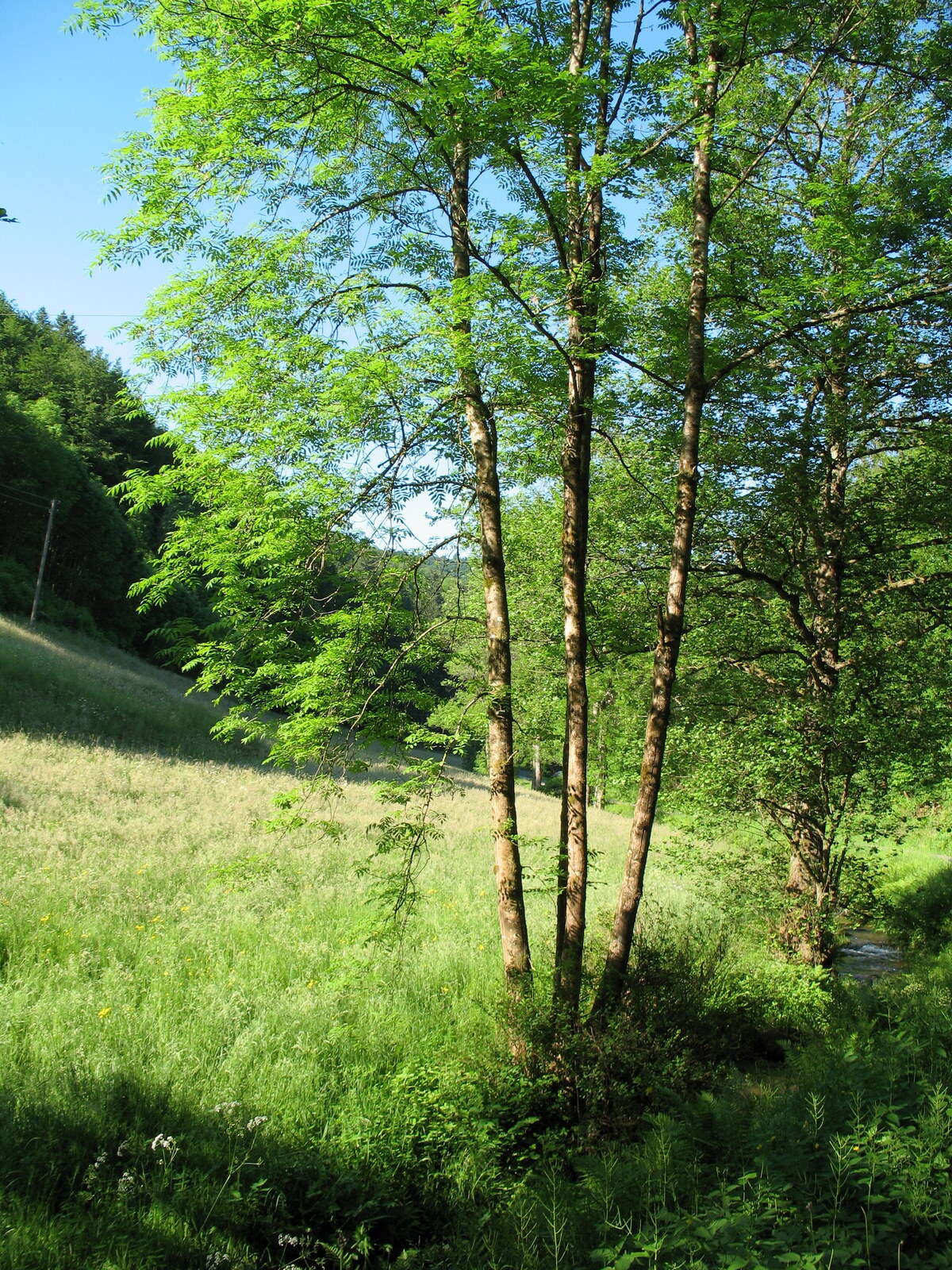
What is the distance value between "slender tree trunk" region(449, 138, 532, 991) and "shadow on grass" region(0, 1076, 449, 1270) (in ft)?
→ 7.30

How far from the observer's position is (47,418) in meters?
43.2

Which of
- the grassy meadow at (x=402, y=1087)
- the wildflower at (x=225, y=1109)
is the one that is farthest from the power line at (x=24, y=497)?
the wildflower at (x=225, y=1109)

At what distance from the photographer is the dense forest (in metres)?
5.11

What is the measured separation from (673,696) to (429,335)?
609 cm

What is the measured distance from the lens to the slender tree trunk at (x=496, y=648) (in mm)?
7016

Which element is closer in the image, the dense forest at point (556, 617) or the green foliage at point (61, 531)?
the dense forest at point (556, 617)

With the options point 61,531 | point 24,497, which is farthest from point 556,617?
point 61,531

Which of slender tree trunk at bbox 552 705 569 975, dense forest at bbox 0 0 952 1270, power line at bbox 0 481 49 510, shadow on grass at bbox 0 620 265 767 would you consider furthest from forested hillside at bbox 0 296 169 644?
slender tree trunk at bbox 552 705 569 975

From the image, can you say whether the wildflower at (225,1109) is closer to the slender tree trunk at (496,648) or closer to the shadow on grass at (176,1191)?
the shadow on grass at (176,1191)

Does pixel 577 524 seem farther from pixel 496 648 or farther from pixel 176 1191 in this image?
pixel 176 1191

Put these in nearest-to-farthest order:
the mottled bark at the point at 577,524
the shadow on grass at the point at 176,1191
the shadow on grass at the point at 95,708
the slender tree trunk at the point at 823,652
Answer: the shadow on grass at the point at 176,1191
the mottled bark at the point at 577,524
the slender tree trunk at the point at 823,652
the shadow on grass at the point at 95,708

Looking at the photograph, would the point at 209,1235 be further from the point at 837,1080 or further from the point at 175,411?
the point at 175,411

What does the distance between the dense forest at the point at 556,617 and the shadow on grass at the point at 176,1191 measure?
0.04m

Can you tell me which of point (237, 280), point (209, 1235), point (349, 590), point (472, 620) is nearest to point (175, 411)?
point (237, 280)
